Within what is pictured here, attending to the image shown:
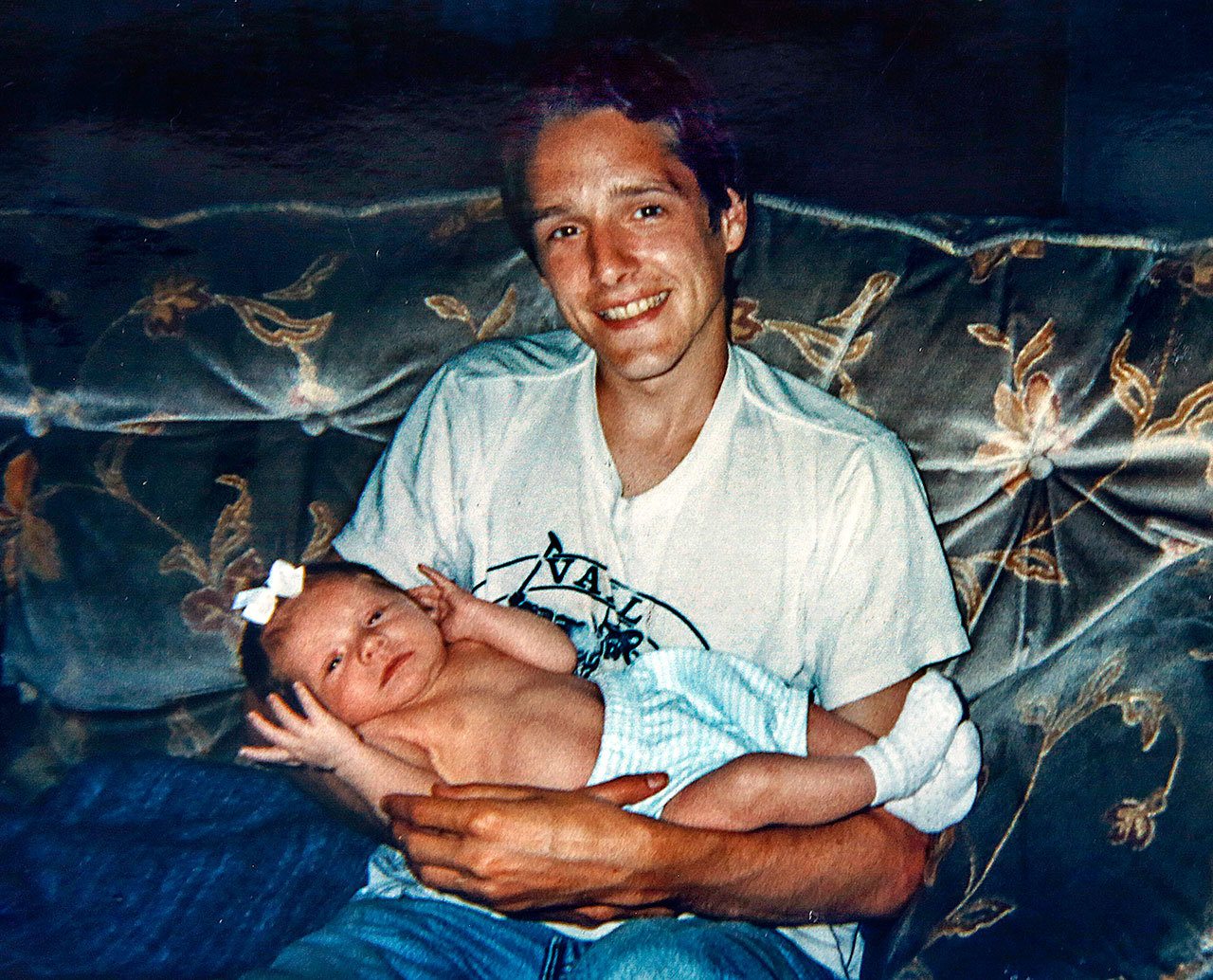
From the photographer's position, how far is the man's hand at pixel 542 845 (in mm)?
983

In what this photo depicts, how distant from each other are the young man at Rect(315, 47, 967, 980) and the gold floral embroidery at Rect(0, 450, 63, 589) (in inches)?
15.7

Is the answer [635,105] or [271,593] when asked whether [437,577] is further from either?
[635,105]

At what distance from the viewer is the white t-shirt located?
1.09 meters

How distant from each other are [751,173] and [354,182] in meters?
0.47

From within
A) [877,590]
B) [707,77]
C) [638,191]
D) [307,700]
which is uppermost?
[707,77]

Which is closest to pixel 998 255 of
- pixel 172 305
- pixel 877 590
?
pixel 877 590

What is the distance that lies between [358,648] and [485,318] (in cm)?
46

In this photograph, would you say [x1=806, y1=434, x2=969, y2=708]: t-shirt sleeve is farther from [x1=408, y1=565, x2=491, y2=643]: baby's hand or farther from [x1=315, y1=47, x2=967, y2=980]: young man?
[x1=408, y1=565, x2=491, y2=643]: baby's hand

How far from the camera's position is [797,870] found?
3.35ft

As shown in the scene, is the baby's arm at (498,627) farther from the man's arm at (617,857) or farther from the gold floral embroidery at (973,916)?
the gold floral embroidery at (973,916)

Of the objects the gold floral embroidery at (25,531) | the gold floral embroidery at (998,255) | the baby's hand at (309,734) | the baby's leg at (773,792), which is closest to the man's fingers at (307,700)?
the baby's hand at (309,734)

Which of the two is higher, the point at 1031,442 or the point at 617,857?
the point at 1031,442

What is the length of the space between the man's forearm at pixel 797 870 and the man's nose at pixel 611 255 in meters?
0.55

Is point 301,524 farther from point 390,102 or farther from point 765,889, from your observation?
point 765,889
